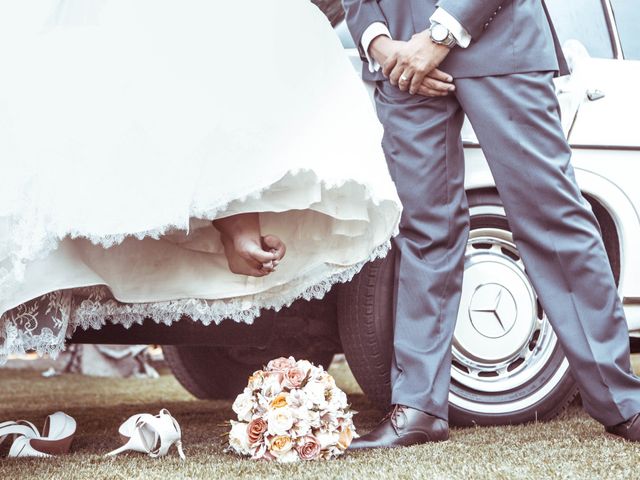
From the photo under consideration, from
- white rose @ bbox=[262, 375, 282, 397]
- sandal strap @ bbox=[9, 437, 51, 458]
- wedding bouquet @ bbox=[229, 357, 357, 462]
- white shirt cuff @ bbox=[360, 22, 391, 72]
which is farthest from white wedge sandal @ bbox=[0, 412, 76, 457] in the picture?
white shirt cuff @ bbox=[360, 22, 391, 72]

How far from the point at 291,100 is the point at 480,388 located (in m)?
Result: 1.18

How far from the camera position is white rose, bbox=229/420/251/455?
2354mm

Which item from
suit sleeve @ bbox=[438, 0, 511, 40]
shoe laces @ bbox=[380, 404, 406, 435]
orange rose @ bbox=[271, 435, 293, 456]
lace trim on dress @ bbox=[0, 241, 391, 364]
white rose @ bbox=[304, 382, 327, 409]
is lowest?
shoe laces @ bbox=[380, 404, 406, 435]

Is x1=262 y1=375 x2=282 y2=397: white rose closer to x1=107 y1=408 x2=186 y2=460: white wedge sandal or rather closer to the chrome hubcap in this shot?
x1=107 y1=408 x2=186 y2=460: white wedge sandal

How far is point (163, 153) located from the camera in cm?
211

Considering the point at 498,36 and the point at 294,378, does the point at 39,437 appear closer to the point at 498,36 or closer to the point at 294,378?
the point at 294,378

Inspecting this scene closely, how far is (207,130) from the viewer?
213 cm

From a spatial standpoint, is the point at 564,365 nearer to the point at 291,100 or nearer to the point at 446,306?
the point at 446,306

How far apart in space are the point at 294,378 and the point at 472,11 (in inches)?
43.8

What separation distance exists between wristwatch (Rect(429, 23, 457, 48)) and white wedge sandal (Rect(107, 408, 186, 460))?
1.27 metres

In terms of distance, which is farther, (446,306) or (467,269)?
(467,269)

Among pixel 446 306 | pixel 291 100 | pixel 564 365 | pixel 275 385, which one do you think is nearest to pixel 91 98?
pixel 291 100

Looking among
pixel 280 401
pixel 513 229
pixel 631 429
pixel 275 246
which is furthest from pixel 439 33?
pixel 631 429

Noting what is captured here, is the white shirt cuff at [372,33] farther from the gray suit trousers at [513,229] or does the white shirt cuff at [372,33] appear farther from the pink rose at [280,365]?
the pink rose at [280,365]
